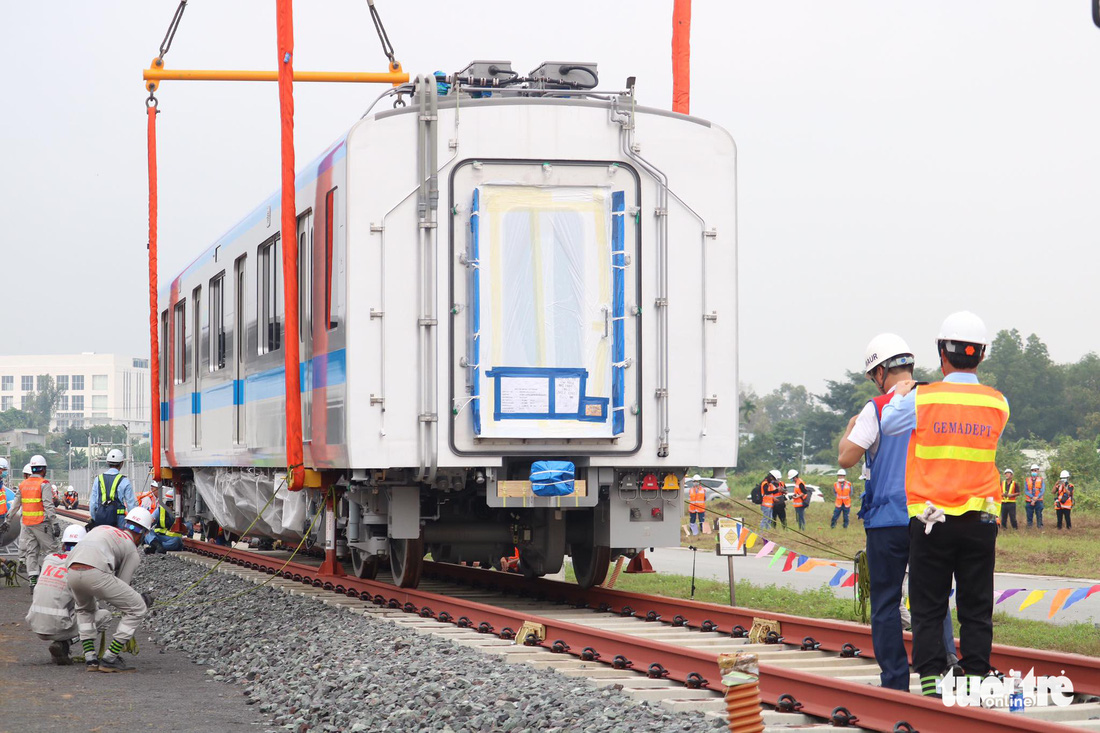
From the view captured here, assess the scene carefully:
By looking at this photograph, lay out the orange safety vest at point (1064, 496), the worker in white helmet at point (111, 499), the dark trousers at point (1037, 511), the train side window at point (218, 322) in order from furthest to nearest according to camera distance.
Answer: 1. the dark trousers at point (1037, 511)
2. the orange safety vest at point (1064, 496)
3. the train side window at point (218, 322)
4. the worker in white helmet at point (111, 499)

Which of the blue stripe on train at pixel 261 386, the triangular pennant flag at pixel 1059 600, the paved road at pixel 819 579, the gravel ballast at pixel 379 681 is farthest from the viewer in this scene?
the paved road at pixel 819 579

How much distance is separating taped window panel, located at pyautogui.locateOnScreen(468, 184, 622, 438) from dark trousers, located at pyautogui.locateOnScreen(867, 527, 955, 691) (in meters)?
4.03

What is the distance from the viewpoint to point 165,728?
788cm

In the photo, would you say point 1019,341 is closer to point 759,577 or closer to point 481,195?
point 759,577

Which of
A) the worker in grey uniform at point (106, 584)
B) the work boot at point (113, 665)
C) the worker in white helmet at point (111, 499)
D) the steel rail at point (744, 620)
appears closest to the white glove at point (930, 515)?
the steel rail at point (744, 620)

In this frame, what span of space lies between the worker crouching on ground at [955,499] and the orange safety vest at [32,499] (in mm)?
15378

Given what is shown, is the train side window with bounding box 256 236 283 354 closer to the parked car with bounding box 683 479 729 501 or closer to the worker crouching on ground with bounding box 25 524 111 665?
the worker crouching on ground with bounding box 25 524 111 665

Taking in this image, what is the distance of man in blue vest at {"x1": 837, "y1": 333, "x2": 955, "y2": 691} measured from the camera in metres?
6.89

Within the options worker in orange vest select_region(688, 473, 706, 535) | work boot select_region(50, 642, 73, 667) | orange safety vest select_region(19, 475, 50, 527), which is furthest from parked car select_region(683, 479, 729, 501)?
orange safety vest select_region(19, 475, 50, 527)

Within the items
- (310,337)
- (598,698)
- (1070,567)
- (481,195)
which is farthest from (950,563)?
(1070,567)

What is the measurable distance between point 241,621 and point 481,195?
15.0 feet

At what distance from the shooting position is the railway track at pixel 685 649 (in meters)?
6.40

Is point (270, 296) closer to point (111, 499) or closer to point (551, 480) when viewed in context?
point (111, 499)

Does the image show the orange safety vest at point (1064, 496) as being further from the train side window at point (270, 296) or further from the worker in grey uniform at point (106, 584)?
the worker in grey uniform at point (106, 584)
